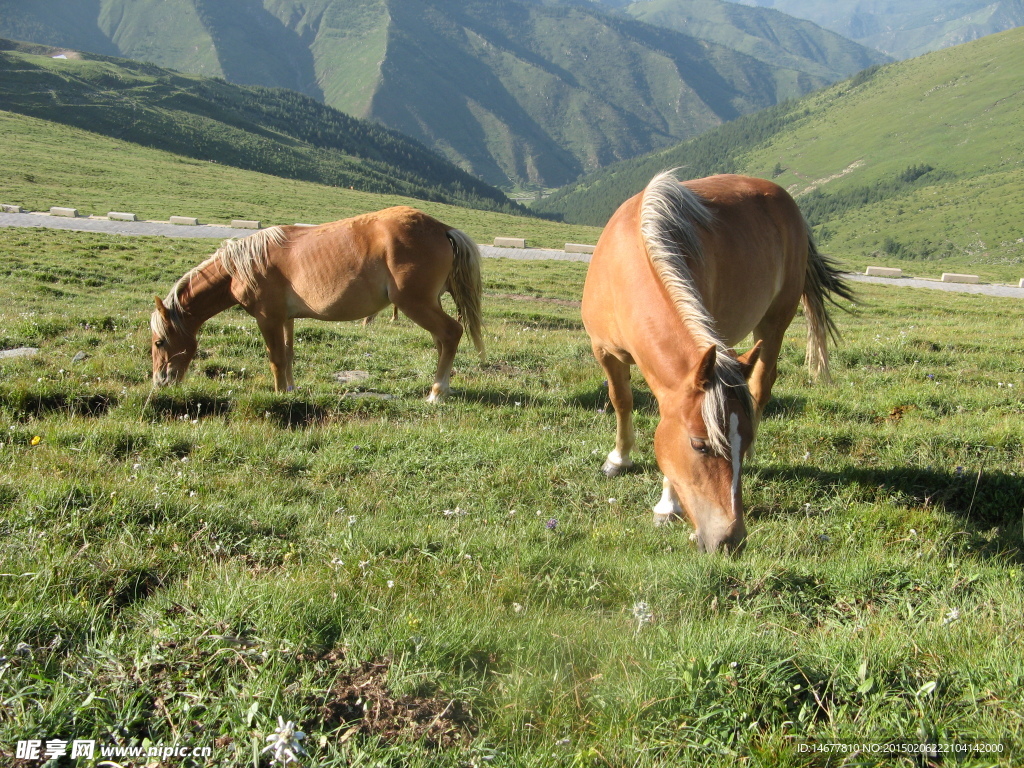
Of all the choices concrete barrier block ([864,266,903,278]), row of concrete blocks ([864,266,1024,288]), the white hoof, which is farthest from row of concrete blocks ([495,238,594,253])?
the white hoof

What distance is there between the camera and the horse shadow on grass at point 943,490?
5.13m

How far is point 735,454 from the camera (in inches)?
155

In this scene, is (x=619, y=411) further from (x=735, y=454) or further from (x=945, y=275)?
(x=945, y=275)

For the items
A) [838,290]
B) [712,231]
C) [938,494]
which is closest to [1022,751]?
[938,494]

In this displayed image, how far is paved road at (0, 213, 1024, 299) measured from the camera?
36.0 metres

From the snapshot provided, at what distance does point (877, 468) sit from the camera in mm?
6148

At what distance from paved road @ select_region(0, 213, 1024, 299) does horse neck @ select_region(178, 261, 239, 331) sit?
27923 mm

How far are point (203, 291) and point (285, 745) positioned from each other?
8.54m

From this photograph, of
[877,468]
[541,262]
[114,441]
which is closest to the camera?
[114,441]

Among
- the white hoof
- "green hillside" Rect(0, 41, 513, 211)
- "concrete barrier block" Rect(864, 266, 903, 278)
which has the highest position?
"green hillside" Rect(0, 41, 513, 211)

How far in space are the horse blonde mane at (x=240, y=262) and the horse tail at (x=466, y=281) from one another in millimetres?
2641

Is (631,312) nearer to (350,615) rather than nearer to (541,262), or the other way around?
(350,615)

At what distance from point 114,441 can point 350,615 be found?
3.81m

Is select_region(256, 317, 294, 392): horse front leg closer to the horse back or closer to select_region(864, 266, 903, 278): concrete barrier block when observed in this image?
the horse back
